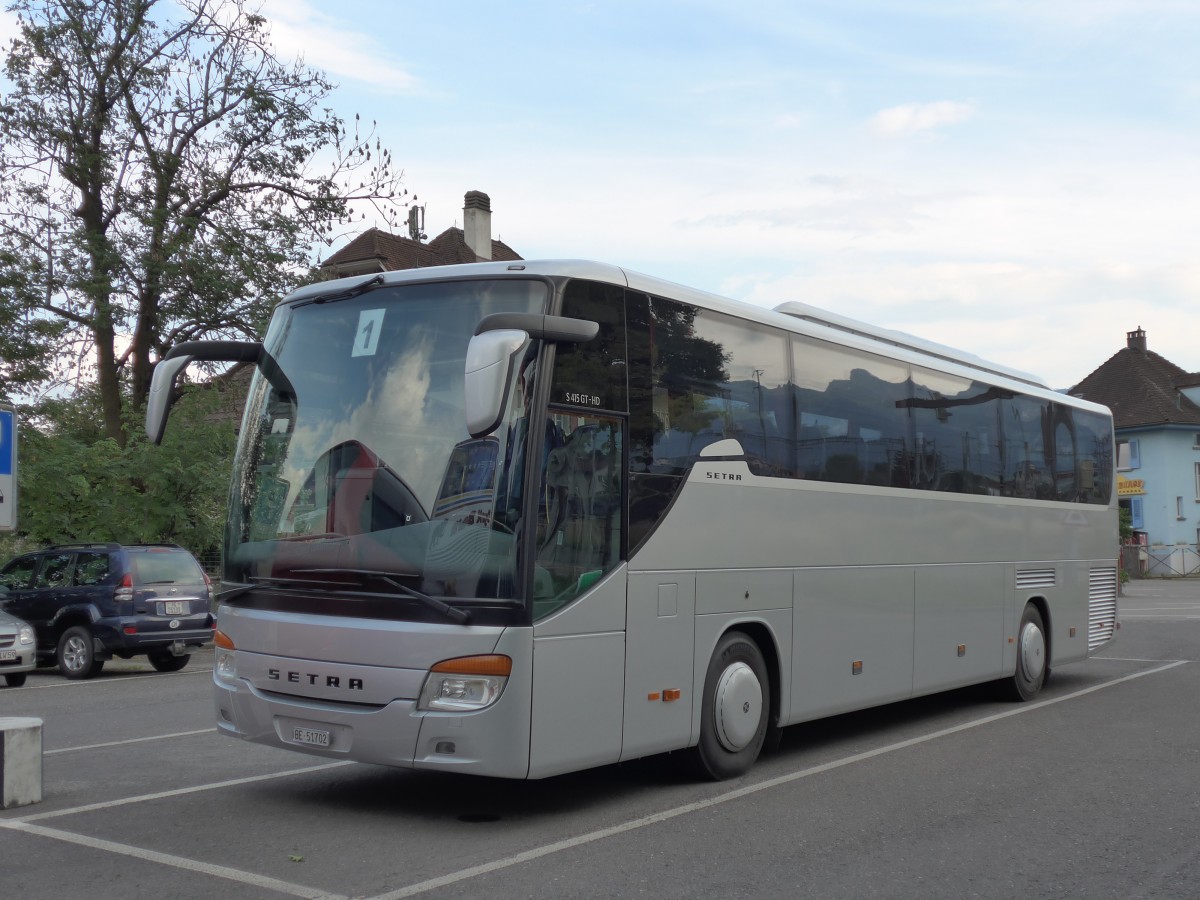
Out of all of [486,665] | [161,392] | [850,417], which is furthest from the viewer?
[850,417]

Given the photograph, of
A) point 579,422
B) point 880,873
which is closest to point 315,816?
point 579,422

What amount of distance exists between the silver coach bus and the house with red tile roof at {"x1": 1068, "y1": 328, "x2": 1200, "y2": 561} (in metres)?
59.5

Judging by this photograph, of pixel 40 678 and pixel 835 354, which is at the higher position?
pixel 835 354

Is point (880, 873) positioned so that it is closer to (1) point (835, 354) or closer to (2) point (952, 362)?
(1) point (835, 354)

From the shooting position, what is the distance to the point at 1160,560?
6384 cm

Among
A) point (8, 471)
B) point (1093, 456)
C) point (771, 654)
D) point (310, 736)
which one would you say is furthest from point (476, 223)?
point (310, 736)

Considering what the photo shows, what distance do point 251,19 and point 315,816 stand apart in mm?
23134

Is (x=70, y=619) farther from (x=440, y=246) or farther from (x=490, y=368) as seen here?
(x=440, y=246)

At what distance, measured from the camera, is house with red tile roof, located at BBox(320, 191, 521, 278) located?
43.4m

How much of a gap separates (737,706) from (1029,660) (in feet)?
20.4

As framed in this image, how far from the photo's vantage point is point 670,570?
326 inches

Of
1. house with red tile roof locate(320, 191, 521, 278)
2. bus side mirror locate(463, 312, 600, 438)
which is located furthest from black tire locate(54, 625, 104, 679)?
house with red tile roof locate(320, 191, 521, 278)

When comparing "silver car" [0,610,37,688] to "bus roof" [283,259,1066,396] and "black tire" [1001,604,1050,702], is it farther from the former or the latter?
"black tire" [1001,604,1050,702]

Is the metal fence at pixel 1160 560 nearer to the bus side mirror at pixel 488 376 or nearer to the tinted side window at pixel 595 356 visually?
the tinted side window at pixel 595 356
